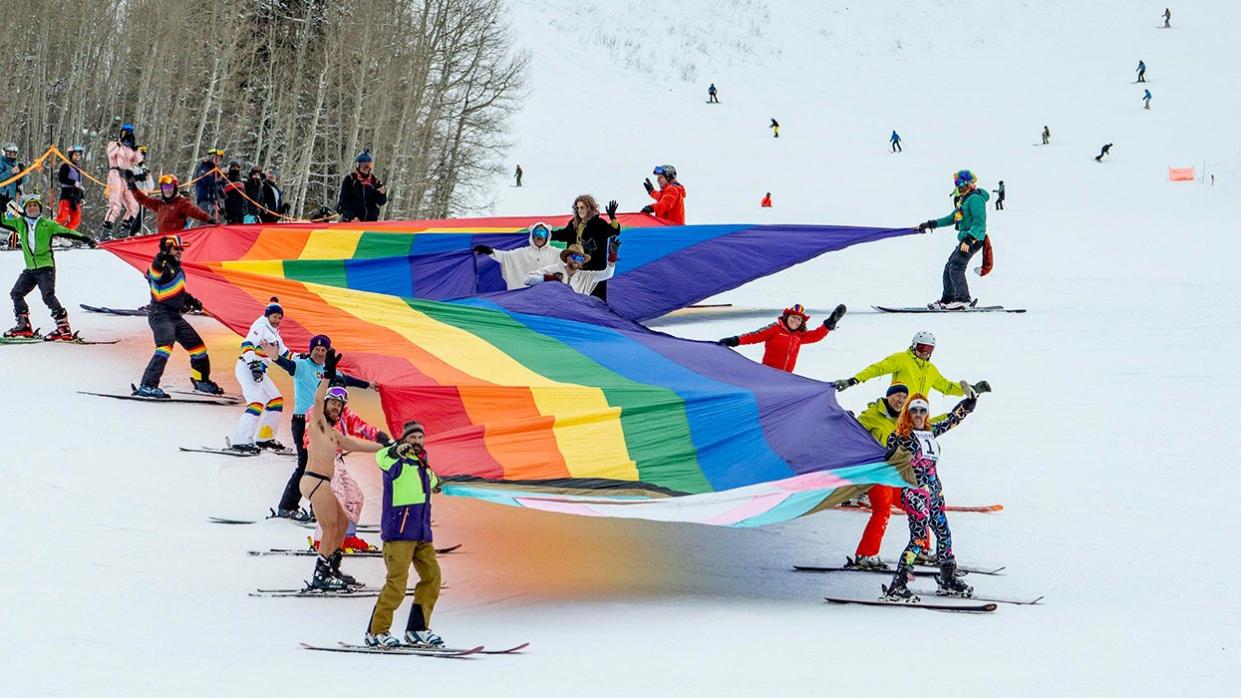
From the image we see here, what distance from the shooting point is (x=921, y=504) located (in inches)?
390

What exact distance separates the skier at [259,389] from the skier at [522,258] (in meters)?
4.04

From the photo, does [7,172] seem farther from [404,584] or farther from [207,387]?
[404,584]

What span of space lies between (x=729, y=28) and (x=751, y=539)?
70010mm

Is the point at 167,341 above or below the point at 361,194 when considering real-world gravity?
below

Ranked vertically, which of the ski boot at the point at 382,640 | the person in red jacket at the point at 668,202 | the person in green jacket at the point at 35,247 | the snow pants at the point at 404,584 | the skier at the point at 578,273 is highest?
the person in red jacket at the point at 668,202

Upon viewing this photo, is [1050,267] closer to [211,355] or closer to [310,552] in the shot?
[211,355]

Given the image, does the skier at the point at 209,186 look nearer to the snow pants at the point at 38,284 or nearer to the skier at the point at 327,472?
the snow pants at the point at 38,284

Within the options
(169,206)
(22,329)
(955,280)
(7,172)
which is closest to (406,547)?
(22,329)

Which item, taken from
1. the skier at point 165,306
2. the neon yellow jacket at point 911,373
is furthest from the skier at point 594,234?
the neon yellow jacket at point 911,373

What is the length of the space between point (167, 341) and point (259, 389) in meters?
1.85

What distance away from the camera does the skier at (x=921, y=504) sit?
980cm

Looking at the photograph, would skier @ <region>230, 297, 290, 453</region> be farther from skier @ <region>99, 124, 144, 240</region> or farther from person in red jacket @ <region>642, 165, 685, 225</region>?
skier @ <region>99, 124, 144, 240</region>

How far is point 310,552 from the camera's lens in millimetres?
10352

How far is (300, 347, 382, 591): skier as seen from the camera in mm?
9656
